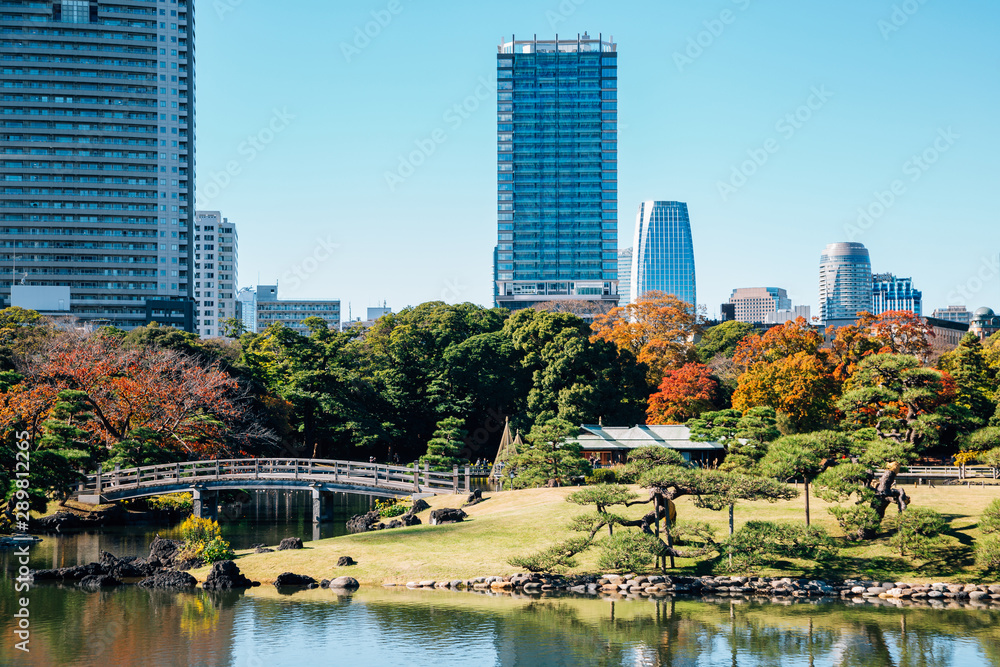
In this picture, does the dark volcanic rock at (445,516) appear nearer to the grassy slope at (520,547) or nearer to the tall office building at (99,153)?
the grassy slope at (520,547)

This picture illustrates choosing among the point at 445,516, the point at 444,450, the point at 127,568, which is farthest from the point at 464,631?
the point at 444,450

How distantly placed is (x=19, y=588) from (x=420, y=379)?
3880cm

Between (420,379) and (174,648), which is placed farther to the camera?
(420,379)

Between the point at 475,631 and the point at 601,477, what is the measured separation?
63.8 feet

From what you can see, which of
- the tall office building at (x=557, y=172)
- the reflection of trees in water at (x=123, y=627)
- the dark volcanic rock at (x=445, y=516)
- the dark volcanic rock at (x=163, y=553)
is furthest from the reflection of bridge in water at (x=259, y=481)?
the tall office building at (x=557, y=172)

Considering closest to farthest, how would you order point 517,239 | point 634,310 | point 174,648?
point 174,648 → point 634,310 → point 517,239

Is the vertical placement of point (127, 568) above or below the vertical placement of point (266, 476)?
below

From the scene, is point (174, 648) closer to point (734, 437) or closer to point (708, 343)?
point (734, 437)

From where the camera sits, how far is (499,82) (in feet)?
537

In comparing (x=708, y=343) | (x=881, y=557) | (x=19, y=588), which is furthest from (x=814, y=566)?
(x=708, y=343)

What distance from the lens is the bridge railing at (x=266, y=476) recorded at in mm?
42688

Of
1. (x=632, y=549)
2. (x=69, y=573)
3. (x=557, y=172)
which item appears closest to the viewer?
(x=632, y=549)

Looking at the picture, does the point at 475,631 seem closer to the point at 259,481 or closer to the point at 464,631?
the point at 464,631

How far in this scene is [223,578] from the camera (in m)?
29.5
